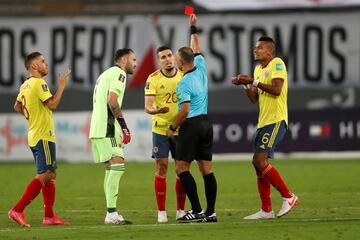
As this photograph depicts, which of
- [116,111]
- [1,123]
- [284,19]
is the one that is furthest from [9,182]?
[284,19]

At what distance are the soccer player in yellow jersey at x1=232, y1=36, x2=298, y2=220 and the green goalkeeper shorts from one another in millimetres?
1815

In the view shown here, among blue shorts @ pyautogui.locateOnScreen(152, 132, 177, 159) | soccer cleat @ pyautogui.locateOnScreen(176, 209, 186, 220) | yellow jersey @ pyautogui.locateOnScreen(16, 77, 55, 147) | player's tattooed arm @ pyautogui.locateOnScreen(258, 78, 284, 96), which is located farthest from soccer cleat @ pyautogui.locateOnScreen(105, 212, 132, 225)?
player's tattooed arm @ pyautogui.locateOnScreen(258, 78, 284, 96)

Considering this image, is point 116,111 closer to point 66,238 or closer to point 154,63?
point 66,238

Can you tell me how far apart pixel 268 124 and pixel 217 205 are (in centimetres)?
234

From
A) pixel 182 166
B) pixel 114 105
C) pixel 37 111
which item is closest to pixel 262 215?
pixel 182 166

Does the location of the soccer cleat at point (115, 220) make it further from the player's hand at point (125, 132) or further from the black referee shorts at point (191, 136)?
the black referee shorts at point (191, 136)

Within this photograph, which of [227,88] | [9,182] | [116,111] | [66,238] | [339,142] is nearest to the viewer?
[66,238]

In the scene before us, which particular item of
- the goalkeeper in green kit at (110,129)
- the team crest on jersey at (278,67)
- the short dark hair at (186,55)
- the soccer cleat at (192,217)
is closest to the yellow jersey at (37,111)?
the goalkeeper in green kit at (110,129)

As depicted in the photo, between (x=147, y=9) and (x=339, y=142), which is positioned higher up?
(x=147, y=9)

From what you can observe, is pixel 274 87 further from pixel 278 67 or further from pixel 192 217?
pixel 192 217

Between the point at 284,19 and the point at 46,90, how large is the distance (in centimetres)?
1500

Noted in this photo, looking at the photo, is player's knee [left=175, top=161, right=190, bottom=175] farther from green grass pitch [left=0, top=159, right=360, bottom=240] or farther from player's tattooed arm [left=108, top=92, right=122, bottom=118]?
player's tattooed arm [left=108, top=92, right=122, bottom=118]

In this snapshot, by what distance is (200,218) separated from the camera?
13.3 meters

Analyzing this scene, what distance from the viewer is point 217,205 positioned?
1580 centimetres
